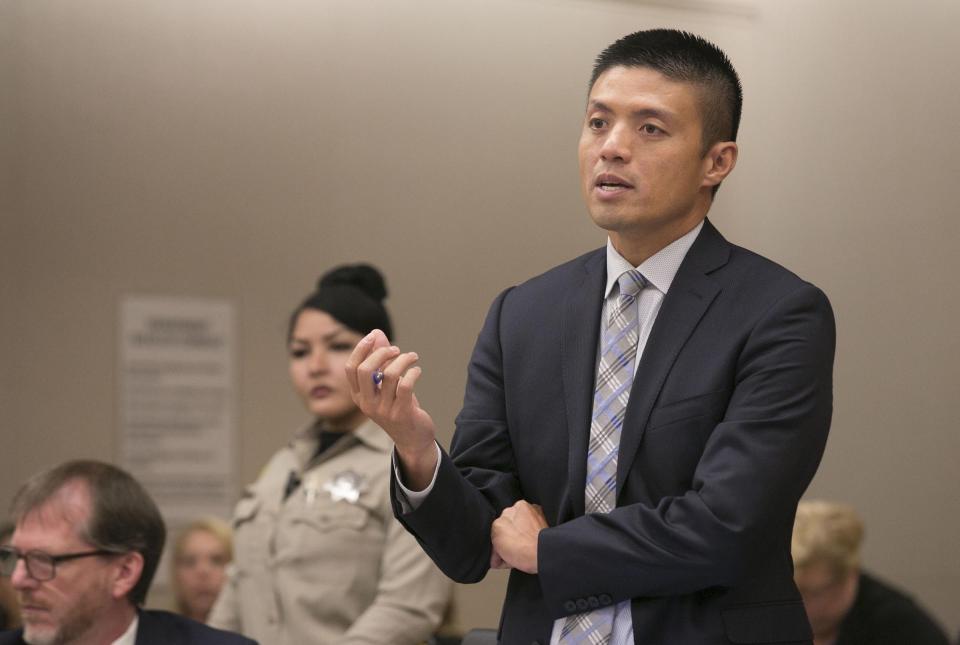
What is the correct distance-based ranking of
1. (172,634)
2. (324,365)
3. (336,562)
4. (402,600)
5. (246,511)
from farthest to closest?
(246,511) → (324,365) → (336,562) → (402,600) → (172,634)

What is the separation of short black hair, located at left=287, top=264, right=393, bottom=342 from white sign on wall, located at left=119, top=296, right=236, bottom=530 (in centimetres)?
186

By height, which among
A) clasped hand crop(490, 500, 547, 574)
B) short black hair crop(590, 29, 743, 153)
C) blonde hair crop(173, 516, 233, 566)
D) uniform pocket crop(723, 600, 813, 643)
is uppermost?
short black hair crop(590, 29, 743, 153)

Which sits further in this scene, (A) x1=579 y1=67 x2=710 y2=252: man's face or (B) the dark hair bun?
(B) the dark hair bun

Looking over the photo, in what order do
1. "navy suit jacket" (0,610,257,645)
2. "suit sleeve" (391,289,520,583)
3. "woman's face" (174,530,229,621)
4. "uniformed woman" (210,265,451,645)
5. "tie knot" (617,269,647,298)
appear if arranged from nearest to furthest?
"suit sleeve" (391,289,520,583) → "tie knot" (617,269,647,298) → "navy suit jacket" (0,610,257,645) → "uniformed woman" (210,265,451,645) → "woman's face" (174,530,229,621)

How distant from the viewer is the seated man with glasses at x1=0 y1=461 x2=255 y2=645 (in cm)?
271

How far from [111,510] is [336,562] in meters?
0.66

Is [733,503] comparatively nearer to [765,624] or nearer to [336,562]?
[765,624]

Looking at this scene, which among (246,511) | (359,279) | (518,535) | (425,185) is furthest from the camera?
(425,185)

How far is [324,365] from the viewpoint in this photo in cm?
342

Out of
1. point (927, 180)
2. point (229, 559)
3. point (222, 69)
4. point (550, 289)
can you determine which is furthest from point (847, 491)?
point (550, 289)

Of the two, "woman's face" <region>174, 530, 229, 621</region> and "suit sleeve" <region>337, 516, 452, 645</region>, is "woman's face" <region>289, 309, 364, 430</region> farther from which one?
"woman's face" <region>174, 530, 229, 621</region>

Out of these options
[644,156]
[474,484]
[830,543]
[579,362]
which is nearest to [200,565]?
[830,543]

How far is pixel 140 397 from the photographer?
5.29 m

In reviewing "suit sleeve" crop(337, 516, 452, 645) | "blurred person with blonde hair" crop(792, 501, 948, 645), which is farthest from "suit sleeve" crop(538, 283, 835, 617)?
"blurred person with blonde hair" crop(792, 501, 948, 645)
